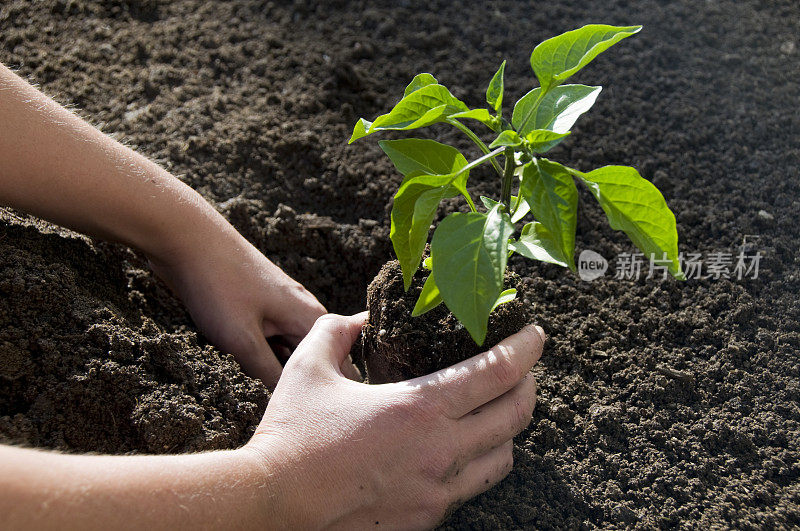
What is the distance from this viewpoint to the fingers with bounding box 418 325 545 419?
1.21m

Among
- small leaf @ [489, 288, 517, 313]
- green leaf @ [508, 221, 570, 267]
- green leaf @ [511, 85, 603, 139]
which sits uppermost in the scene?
green leaf @ [511, 85, 603, 139]

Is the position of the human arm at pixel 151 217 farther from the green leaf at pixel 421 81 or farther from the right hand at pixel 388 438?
the green leaf at pixel 421 81

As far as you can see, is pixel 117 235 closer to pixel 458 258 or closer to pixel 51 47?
pixel 458 258

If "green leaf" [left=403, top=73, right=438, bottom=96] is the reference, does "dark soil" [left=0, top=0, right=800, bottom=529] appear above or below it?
below

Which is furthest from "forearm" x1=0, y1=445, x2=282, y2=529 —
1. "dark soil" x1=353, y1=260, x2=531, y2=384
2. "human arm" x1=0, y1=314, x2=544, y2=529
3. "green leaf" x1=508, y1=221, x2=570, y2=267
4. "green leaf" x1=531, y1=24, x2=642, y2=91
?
"green leaf" x1=531, y1=24, x2=642, y2=91

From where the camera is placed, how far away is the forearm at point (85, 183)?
1.38 metres

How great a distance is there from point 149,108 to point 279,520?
4.69 feet

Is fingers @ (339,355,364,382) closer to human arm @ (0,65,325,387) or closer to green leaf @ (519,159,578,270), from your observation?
human arm @ (0,65,325,387)

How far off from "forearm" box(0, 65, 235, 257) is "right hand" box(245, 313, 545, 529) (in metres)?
0.45

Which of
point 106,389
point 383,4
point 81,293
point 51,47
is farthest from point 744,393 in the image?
point 51,47

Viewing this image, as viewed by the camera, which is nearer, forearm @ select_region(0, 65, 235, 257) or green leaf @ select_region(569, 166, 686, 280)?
green leaf @ select_region(569, 166, 686, 280)

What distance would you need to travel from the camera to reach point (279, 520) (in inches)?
43.9

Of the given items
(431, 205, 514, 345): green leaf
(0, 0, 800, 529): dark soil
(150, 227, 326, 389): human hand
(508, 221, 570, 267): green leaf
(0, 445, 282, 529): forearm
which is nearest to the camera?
(0, 445, 282, 529): forearm

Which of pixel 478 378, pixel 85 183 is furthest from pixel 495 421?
pixel 85 183
